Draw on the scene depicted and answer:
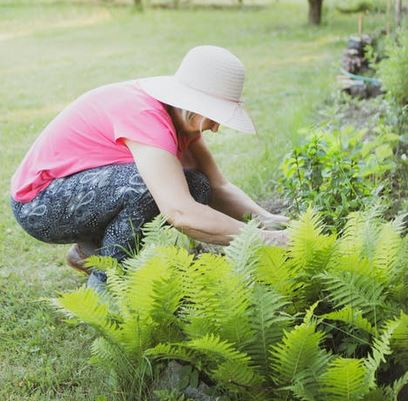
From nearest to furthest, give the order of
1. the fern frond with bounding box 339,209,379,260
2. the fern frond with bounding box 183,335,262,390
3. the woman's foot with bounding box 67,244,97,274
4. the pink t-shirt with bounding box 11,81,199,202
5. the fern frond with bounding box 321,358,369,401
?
the fern frond with bounding box 321,358,369,401 → the fern frond with bounding box 183,335,262,390 → the fern frond with bounding box 339,209,379,260 → the pink t-shirt with bounding box 11,81,199,202 → the woman's foot with bounding box 67,244,97,274

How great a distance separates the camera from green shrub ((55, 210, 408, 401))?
2.15 meters

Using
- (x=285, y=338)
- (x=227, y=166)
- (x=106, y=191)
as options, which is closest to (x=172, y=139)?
(x=106, y=191)

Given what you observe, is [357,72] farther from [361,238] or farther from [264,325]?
[264,325]

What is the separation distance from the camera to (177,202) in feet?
8.92

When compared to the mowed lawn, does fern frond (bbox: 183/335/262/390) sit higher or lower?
higher

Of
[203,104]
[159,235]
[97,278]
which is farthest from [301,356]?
[97,278]

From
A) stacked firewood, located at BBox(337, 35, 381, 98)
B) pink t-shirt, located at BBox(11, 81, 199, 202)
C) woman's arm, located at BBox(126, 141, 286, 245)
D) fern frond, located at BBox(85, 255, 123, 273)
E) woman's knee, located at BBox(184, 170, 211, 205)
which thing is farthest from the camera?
stacked firewood, located at BBox(337, 35, 381, 98)

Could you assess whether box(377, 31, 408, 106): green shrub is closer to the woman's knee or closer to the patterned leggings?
the woman's knee

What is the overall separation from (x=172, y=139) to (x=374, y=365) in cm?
119

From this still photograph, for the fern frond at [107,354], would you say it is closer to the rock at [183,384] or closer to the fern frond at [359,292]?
the rock at [183,384]

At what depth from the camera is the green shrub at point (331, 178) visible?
10.6 ft

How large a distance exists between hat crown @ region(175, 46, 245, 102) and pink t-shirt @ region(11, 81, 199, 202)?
0.60 ft

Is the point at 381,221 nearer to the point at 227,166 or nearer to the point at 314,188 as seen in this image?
the point at 314,188

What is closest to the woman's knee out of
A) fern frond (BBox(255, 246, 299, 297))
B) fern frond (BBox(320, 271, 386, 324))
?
fern frond (BBox(255, 246, 299, 297))
